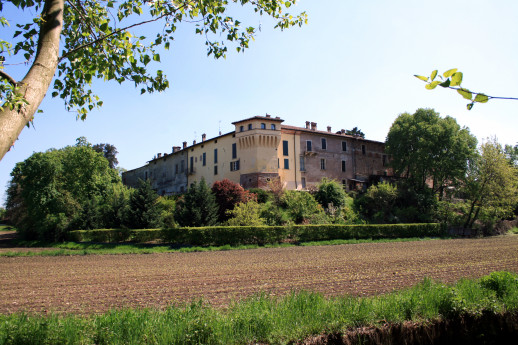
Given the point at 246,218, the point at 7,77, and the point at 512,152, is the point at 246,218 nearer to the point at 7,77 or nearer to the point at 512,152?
the point at 7,77

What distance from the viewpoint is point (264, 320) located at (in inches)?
209

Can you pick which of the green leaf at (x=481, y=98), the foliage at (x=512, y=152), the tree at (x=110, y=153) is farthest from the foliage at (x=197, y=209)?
the foliage at (x=512, y=152)

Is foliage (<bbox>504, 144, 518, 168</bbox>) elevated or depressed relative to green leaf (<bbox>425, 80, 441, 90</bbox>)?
elevated

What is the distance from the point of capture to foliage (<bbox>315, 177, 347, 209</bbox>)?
42.8 metres

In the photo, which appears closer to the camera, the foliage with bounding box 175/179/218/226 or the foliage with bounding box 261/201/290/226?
the foliage with bounding box 175/179/218/226

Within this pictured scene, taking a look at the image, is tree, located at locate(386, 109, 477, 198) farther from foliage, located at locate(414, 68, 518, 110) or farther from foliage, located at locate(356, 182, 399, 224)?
foliage, located at locate(414, 68, 518, 110)

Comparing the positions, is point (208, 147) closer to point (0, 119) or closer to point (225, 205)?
point (225, 205)

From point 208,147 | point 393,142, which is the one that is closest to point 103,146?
point 208,147

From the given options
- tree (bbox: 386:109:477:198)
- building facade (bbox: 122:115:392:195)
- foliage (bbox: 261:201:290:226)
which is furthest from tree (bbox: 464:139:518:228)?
foliage (bbox: 261:201:290:226)

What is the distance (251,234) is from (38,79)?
25296 millimetres

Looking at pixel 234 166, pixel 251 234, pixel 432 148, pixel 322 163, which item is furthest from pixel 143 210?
pixel 432 148

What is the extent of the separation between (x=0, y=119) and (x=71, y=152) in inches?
1742

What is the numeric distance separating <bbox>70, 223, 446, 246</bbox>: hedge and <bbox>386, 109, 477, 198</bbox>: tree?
15.1 m

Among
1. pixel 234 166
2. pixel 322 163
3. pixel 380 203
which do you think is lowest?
pixel 380 203
